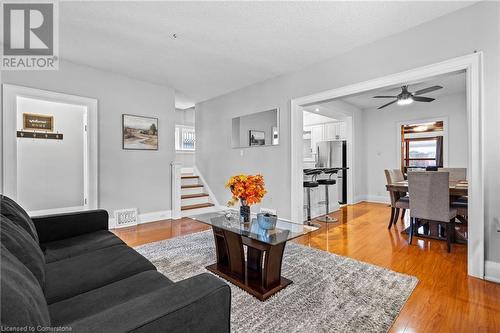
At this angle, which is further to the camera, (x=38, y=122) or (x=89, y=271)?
(x=38, y=122)

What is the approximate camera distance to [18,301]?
0.60m

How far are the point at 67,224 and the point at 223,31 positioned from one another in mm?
2521

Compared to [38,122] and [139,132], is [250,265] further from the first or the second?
[38,122]

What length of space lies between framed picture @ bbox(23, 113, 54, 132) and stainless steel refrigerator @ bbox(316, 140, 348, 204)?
248 inches

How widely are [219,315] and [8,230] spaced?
1067 mm

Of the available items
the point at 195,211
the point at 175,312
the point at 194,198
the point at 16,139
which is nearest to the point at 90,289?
the point at 175,312

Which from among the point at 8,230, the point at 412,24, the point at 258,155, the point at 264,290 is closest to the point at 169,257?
the point at 264,290

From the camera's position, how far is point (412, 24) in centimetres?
265

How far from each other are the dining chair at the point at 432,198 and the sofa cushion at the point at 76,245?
3482mm

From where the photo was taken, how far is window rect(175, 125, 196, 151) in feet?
22.8

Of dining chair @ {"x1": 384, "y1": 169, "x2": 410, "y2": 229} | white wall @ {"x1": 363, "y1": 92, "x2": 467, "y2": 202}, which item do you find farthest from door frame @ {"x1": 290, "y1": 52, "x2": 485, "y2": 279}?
white wall @ {"x1": 363, "y1": 92, "x2": 467, "y2": 202}

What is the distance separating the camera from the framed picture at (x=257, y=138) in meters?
4.56

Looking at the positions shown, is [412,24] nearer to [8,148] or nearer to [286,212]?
[286,212]

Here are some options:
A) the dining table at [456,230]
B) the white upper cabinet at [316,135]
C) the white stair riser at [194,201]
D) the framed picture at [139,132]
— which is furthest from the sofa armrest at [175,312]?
the white upper cabinet at [316,135]
